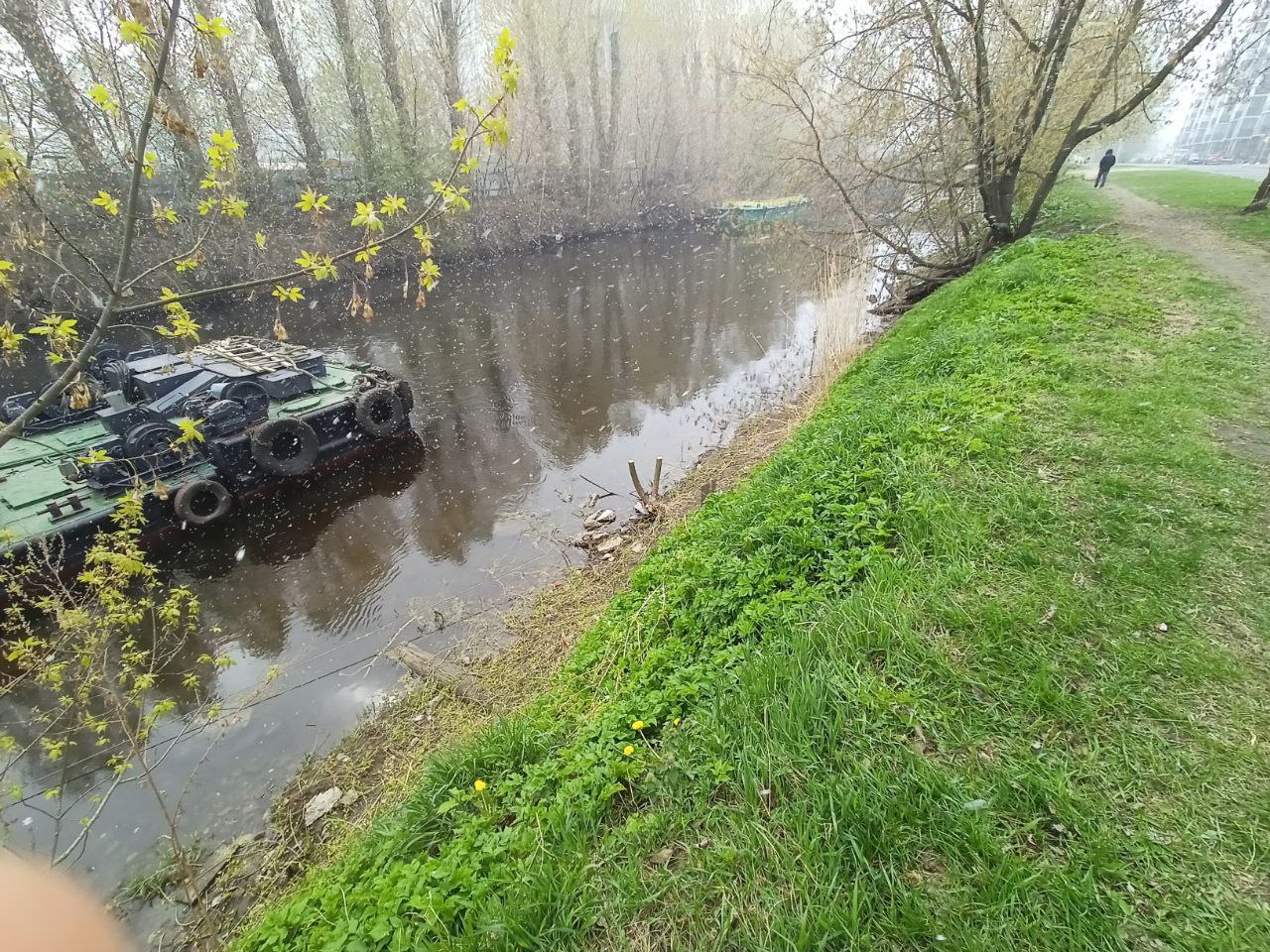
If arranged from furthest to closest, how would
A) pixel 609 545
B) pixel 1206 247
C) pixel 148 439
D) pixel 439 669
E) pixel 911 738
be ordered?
pixel 1206 247, pixel 148 439, pixel 609 545, pixel 439 669, pixel 911 738

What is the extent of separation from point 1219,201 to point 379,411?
847 inches

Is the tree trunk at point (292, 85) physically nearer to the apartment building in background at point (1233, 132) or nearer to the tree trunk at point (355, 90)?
the tree trunk at point (355, 90)

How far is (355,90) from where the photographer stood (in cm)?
2242

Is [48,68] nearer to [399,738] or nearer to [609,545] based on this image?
[609,545]

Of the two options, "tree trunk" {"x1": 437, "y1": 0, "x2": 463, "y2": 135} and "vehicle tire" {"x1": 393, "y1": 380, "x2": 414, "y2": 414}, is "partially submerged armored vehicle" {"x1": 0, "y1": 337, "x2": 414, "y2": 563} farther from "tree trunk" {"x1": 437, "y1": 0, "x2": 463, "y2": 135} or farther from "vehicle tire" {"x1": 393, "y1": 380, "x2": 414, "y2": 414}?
"tree trunk" {"x1": 437, "y1": 0, "x2": 463, "y2": 135}

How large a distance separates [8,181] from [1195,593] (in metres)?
6.01

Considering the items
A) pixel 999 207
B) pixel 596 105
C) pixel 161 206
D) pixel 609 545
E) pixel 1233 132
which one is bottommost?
pixel 609 545

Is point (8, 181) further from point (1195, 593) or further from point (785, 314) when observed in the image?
point (785, 314)

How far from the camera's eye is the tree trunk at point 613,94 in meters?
31.1

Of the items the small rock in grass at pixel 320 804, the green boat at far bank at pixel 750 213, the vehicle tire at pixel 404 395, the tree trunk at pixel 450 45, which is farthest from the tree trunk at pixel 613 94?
the small rock in grass at pixel 320 804

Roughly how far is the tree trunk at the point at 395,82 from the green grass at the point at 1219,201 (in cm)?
2581

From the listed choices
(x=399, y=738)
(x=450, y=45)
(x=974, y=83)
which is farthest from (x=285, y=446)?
(x=450, y=45)

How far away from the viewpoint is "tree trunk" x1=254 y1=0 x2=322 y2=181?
19.5 m

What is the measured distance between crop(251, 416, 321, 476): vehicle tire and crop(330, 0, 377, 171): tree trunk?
18.8 m
